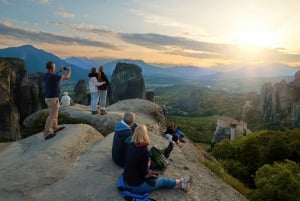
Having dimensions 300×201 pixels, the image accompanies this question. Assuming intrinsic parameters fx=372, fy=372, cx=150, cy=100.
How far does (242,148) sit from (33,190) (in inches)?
Answer: 1739

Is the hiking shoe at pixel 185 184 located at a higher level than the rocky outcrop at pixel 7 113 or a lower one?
higher

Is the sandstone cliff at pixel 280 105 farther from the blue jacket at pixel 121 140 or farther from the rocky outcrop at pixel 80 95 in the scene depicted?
the blue jacket at pixel 121 140

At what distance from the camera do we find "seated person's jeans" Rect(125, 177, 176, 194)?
13.8 m

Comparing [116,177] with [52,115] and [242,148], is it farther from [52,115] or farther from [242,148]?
[242,148]

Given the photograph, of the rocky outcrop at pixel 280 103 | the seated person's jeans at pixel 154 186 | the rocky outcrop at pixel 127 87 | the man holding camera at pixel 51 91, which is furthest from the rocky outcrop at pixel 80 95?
the seated person's jeans at pixel 154 186

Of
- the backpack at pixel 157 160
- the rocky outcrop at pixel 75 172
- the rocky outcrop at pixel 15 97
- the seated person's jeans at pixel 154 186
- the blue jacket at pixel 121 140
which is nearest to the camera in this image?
the seated person's jeans at pixel 154 186

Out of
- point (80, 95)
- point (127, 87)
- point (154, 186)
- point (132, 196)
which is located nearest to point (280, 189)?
point (154, 186)

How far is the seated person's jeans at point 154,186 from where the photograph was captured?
45.4 ft

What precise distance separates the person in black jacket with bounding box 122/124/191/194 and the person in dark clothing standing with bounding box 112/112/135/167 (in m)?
1.97

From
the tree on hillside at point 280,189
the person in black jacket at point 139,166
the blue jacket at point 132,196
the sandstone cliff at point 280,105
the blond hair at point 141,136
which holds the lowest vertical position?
the sandstone cliff at point 280,105

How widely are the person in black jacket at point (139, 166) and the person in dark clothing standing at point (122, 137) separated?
1972 millimetres

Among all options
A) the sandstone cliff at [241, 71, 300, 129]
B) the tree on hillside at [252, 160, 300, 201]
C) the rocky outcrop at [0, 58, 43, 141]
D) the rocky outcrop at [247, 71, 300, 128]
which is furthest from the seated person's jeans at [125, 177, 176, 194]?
the rocky outcrop at [247, 71, 300, 128]

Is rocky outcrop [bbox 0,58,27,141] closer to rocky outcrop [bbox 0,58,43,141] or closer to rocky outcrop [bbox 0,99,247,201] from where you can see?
rocky outcrop [bbox 0,58,43,141]

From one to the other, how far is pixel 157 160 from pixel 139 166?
115 inches
